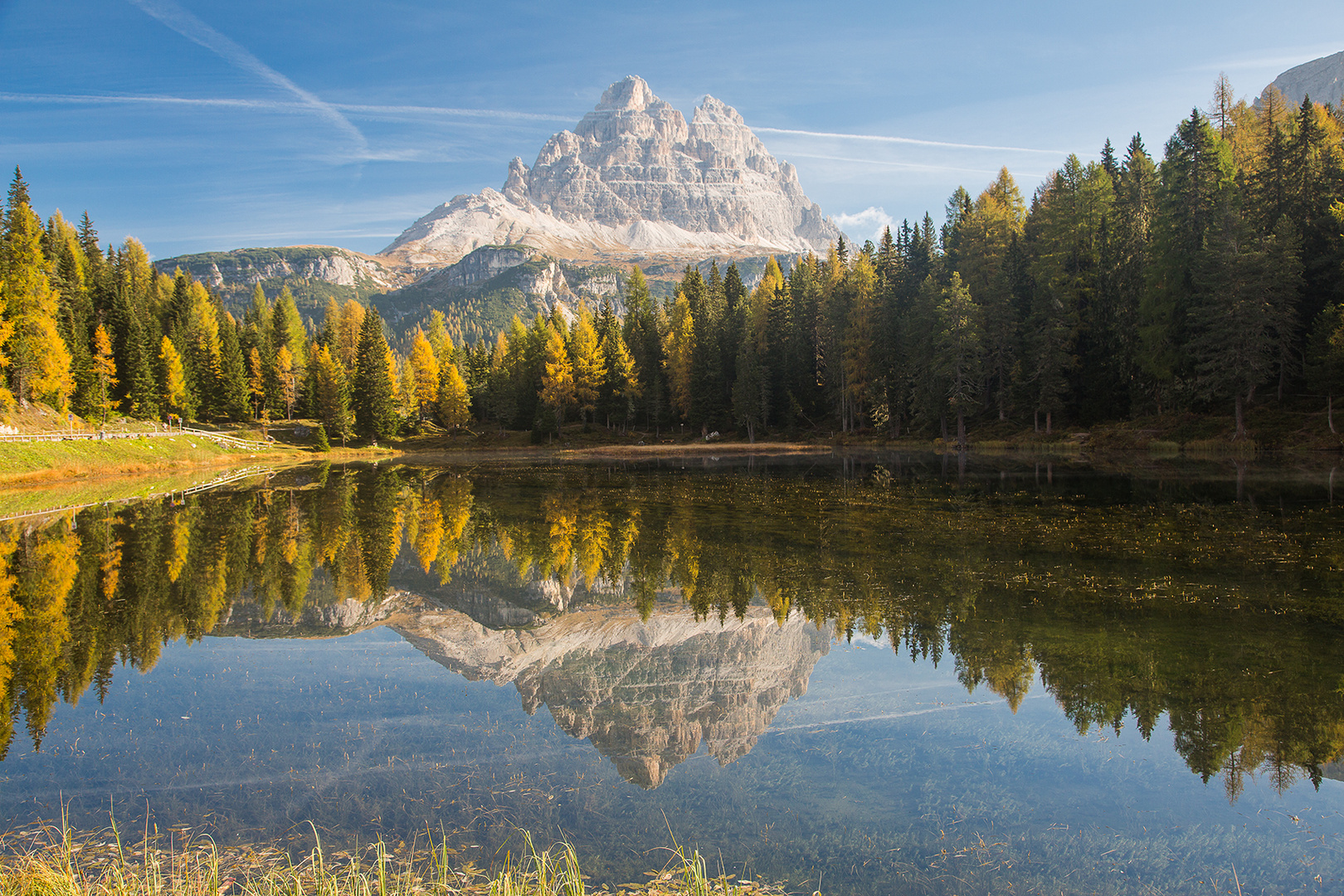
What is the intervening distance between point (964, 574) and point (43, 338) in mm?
68301

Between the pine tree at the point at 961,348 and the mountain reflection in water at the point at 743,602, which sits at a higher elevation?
the pine tree at the point at 961,348

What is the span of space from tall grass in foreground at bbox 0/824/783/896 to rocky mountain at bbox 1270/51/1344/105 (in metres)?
241

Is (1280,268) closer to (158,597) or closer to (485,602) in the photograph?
(485,602)

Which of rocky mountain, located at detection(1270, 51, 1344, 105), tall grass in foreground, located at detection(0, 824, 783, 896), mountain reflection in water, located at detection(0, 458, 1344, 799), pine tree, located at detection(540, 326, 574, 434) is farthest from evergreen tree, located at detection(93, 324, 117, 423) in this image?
rocky mountain, located at detection(1270, 51, 1344, 105)

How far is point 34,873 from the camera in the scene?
16.4ft

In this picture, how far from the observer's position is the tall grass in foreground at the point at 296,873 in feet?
16.0

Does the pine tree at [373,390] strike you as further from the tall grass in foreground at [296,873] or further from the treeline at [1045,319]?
the tall grass in foreground at [296,873]

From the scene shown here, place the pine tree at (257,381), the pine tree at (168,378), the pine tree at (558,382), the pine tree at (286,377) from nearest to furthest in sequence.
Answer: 1. the pine tree at (168,378)
2. the pine tree at (558,382)
3. the pine tree at (257,381)
4. the pine tree at (286,377)

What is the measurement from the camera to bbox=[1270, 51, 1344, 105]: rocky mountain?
581 feet

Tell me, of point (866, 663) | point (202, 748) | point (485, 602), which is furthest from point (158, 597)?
point (866, 663)

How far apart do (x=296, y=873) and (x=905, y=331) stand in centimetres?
6747

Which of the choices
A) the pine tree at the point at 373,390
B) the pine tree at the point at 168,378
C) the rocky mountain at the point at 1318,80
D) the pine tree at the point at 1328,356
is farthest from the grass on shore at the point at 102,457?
the rocky mountain at the point at 1318,80

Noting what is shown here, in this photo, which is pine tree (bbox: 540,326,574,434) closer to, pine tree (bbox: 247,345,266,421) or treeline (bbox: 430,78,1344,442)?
treeline (bbox: 430,78,1344,442)

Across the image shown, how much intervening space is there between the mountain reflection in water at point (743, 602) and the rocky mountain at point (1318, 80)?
22506 centimetres
